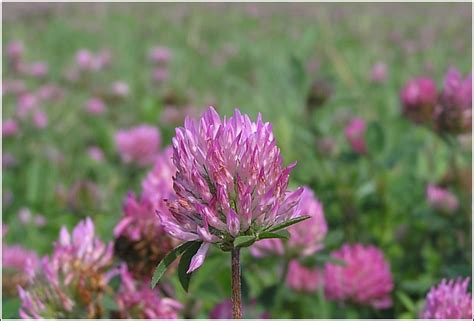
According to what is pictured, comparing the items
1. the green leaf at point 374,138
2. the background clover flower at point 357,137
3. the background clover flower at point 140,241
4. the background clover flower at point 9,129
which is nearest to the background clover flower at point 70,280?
the background clover flower at point 140,241

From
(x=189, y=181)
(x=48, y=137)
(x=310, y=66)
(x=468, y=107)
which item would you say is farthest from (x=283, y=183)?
(x=310, y=66)

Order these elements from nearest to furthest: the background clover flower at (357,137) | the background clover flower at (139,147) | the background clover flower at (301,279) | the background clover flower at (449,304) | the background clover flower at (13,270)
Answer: the background clover flower at (449,304)
the background clover flower at (13,270)
the background clover flower at (301,279)
the background clover flower at (357,137)
the background clover flower at (139,147)

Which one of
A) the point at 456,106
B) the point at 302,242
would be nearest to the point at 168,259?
the point at 302,242

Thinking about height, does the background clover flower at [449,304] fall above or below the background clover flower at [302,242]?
below

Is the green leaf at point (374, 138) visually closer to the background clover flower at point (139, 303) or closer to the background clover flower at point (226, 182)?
the background clover flower at point (139, 303)

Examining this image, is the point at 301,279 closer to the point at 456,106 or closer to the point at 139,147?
the point at 456,106

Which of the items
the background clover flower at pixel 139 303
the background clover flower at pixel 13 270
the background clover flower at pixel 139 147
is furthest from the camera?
the background clover flower at pixel 139 147

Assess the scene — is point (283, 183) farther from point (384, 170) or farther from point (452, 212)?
point (384, 170)
